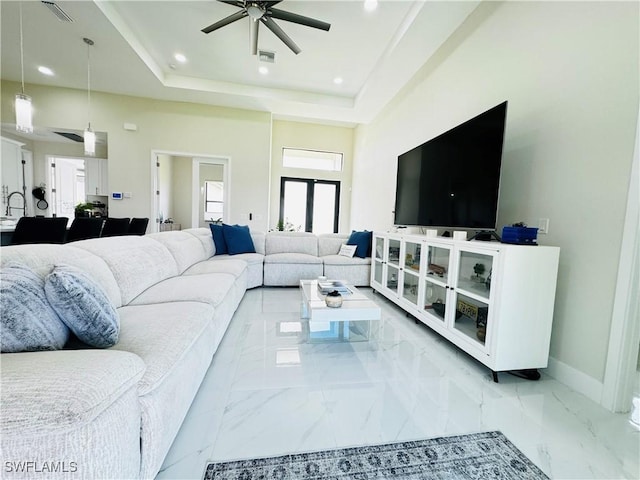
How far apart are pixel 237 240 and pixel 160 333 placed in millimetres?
2782

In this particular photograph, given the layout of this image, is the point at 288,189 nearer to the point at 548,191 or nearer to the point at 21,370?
the point at 548,191

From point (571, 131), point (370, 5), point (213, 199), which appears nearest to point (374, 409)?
point (571, 131)

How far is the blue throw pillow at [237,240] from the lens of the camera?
390 centimetres

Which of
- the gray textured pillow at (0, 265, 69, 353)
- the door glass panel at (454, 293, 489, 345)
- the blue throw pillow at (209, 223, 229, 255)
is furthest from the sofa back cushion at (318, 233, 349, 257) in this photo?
the gray textured pillow at (0, 265, 69, 353)

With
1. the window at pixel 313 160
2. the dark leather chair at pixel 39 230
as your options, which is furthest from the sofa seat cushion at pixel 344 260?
the window at pixel 313 160

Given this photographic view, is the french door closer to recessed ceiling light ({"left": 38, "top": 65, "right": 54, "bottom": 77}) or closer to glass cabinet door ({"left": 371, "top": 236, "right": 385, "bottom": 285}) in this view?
glass cabinet door ({"left": 371, "top": 236, "right": 385, "bottom": 285})

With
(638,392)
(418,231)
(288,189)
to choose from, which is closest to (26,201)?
(288,189)

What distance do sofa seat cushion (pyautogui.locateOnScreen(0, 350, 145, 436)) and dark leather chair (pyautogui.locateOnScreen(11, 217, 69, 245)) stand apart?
240 cm

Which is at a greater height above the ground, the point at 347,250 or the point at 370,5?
the point at 370,5

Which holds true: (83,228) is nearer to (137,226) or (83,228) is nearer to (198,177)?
(137,226)

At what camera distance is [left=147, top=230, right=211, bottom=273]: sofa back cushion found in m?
2.75

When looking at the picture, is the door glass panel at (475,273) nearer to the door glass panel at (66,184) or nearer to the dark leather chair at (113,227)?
the dark leather chair at (113,227)

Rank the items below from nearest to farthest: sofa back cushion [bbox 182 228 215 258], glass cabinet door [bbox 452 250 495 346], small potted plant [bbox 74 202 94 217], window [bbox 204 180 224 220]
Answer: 1. glass cabinet door [bbox 452 250 495 346]
2. sofa back cushion [bbox 182 228 215 258]
3. small potted plant [bbox 74 202 94 217]
4. window [bbox 204 180 224 220]

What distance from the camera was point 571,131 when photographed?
1.78 m
